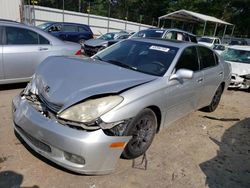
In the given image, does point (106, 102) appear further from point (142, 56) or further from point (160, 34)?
point (160, 34)

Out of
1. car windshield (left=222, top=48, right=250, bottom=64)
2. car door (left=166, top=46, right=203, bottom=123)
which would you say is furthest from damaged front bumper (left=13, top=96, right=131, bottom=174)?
car windshield (left=222, top=48, right=250, bottom=64)

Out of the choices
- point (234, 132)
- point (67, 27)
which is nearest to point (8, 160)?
→ point (234, 132)

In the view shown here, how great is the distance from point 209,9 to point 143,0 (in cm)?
1448

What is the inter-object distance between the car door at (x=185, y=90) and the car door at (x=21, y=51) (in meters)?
3.24

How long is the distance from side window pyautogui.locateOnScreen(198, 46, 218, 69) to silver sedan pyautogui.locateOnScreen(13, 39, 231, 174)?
0.35 meters

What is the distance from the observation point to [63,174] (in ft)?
9.58

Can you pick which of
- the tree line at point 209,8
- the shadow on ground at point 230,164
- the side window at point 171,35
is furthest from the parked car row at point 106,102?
the tree line at point 209,8

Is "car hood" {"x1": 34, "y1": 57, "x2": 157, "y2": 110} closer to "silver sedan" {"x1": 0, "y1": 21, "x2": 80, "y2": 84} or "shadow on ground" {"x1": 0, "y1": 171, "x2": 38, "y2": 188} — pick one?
"shadow on ground" {"x1": 0, "y1": 171, "x2": 38, "y2": 188}

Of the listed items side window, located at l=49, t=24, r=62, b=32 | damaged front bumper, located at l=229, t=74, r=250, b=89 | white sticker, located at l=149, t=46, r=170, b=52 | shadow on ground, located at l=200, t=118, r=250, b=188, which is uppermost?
white sticker, located at l=149, t=46, r=170, b=52

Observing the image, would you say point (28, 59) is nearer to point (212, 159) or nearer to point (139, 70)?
point (139, 70)

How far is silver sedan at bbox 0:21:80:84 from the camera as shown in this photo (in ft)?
17.5

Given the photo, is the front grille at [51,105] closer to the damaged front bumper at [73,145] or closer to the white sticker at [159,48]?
the damaged front bumper at [73,145]

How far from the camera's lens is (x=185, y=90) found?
4031mm

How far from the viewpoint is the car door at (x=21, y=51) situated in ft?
17.6
